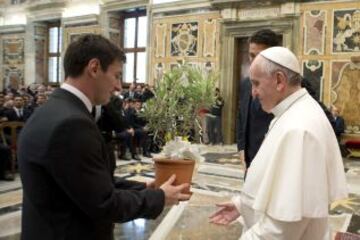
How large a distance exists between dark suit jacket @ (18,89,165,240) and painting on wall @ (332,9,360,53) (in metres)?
9.76

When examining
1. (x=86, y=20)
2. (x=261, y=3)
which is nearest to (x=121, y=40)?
(x=86, y=20)

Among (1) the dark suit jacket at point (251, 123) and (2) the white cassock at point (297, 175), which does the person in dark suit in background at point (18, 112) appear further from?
(2) the white cassock at point (297, 175)

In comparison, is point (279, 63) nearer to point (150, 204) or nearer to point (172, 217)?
point (150, 204)

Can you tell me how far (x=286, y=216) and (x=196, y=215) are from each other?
10.8ft

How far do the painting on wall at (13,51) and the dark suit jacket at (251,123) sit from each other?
50.9 feet

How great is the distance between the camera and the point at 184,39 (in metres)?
12.9

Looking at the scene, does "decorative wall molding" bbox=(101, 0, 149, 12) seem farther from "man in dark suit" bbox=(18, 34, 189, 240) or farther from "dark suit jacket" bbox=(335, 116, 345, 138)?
"man in dark suit" bbox=(18, 34, 189, 240)

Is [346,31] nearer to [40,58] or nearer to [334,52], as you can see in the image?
[334,52]

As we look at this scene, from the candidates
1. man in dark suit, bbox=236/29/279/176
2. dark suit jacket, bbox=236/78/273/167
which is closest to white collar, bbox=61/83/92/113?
man in dark suit, bbox=236/29/279/176

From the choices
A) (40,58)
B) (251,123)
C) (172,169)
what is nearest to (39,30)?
(40,58)

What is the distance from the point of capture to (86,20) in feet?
49.6

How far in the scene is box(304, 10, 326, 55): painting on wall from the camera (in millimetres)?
10641

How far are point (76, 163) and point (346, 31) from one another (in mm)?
10045

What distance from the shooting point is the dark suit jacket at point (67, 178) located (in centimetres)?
143
